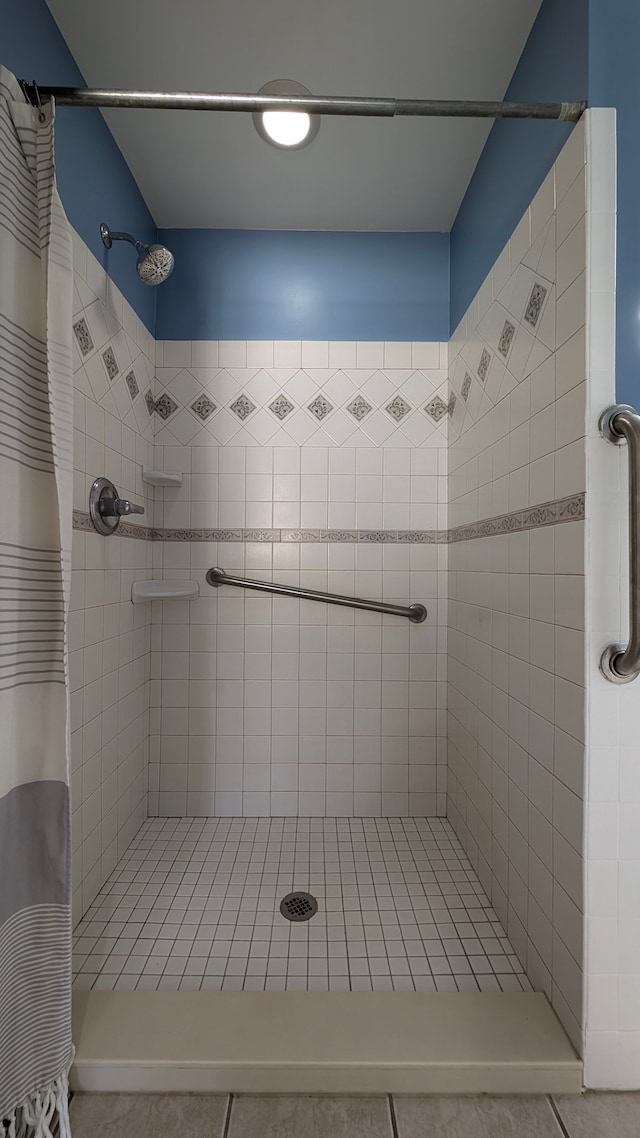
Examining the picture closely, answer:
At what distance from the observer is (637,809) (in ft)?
3.18

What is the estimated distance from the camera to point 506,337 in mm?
1384

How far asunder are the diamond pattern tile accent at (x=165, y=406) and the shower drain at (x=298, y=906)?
1678mm

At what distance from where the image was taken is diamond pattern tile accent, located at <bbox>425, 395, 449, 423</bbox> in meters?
1.98

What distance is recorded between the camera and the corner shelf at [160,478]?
→ 1.82m

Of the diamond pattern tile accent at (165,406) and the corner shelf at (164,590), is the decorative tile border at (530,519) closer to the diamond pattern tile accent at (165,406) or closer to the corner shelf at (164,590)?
the corner shelf at (164,590)

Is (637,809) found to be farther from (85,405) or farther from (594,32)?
(85,405)

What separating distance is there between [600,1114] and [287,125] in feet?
7.88

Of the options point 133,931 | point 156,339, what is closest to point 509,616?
point 133,931

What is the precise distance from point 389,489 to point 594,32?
125 cm

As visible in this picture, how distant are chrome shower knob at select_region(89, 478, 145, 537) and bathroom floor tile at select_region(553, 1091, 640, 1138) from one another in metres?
1.58

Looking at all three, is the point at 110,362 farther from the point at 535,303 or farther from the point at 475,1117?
the point at 475,1117

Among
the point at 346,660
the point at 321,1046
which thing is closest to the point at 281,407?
the point at 346,660

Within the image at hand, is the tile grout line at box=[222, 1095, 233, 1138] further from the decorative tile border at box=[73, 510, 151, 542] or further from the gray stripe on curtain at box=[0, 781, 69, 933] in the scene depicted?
the decorative tile border at box=[73, 510, 151, 542]

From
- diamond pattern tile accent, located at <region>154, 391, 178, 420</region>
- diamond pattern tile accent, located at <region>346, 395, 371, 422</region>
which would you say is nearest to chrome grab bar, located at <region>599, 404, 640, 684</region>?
diamond pattern tile accent, located at <region>346, 395, 371, 422</region>
